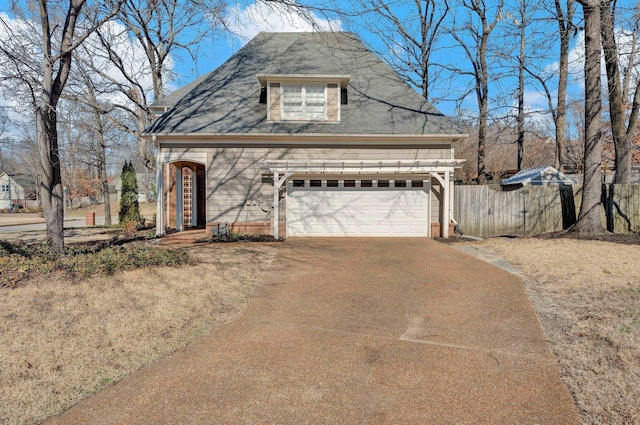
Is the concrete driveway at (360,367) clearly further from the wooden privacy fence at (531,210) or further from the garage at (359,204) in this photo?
the wooden privacy fence at (531,210)

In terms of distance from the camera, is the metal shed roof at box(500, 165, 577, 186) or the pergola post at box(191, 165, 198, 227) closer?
the pergola post at box(191, 165, 198, 227)

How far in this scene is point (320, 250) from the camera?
10461 millimetres

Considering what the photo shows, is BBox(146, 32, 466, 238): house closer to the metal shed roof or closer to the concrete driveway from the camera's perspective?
the concrete driveway

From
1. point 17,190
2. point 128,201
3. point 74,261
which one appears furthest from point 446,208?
point 17,190

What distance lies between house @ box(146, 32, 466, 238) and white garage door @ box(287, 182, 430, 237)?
34 mm

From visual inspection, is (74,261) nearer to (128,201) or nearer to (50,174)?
(50,174)

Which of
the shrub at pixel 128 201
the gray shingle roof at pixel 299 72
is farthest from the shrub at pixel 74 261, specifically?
the shrub at pixel 128 201

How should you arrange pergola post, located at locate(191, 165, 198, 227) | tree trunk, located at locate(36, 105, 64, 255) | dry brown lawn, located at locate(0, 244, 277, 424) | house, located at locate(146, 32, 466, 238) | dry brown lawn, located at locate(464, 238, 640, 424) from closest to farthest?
1. dry brown lawn, located at locate(464, 238, 640, 424)
2. dry brown lawn, located at locate(0, 244, 277, 424)
3. tree trunk, located at locate(36, 105, 64, 255)
4. house, located at locate(146, 32, 466, 238)
5. pergola post, located at locate(191, 165, 198, 227)

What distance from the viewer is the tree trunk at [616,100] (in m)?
11.7

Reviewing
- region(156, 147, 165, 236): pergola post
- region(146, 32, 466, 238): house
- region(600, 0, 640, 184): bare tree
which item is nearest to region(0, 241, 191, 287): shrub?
region(156, 147, 165, 236): pergola post

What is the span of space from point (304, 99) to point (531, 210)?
8710 millimetres

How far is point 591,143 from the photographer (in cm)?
1199

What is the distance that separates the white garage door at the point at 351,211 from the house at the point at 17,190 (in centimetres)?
5583

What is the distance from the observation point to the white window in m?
13.4
